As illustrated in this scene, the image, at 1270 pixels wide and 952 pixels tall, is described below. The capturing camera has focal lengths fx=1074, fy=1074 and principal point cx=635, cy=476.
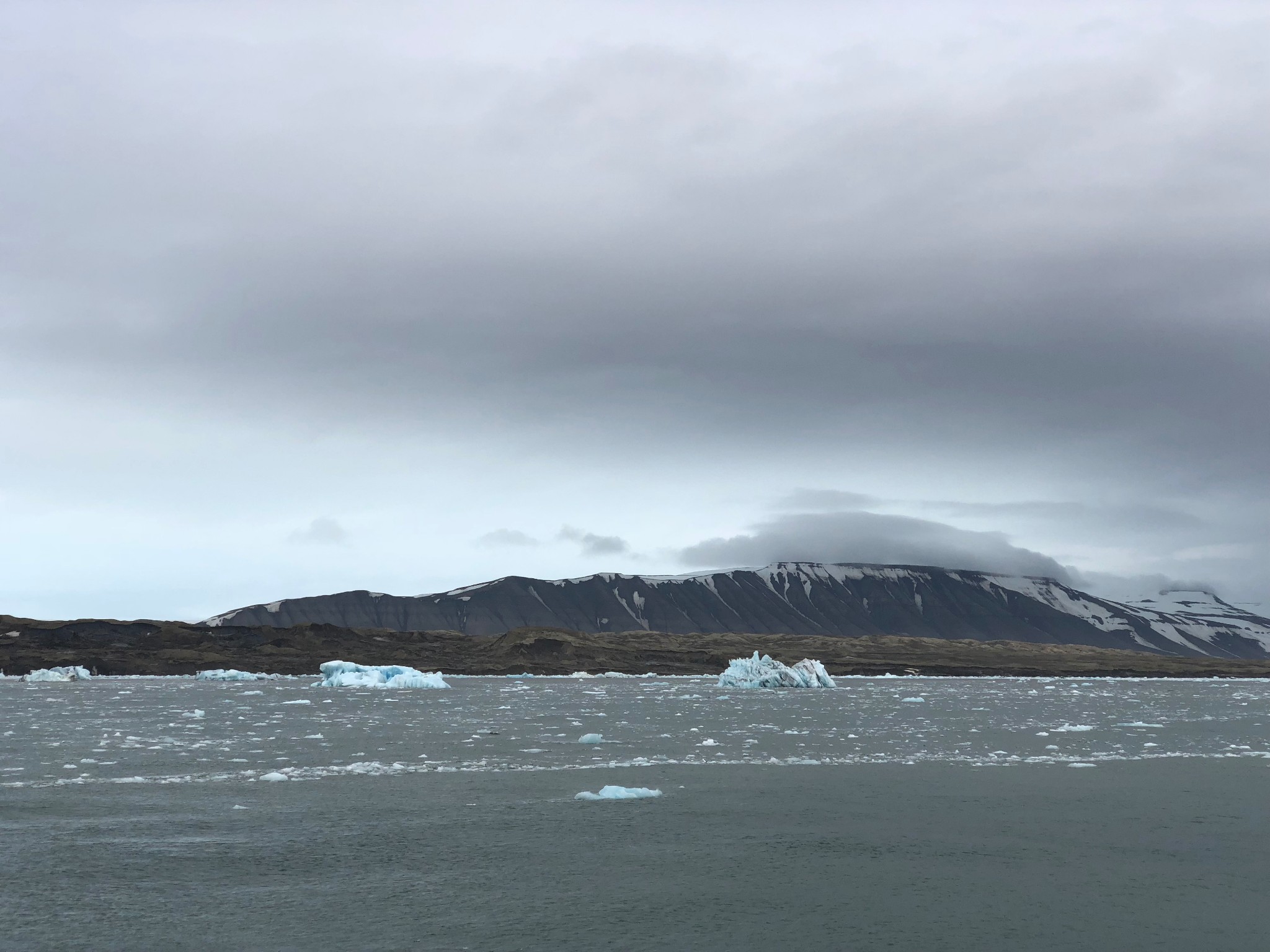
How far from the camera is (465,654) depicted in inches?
4884

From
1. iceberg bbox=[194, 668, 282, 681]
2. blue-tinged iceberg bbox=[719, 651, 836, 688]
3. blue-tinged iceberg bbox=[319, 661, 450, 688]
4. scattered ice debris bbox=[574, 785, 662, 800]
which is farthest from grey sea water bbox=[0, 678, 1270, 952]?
iceberg bbox=[194, 668, 282, 681]

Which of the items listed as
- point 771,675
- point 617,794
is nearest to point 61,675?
point 771,675

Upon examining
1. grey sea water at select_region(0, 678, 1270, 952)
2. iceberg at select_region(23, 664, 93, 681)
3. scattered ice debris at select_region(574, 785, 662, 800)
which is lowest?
grey sea water at select_region(0, 678, 1270, 952)

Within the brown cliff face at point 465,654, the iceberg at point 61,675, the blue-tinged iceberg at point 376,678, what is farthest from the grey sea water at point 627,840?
the brown cliff face at point 465,654

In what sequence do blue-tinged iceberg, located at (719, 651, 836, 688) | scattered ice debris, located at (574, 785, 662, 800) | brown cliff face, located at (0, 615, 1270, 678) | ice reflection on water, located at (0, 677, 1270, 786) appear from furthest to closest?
brown cliff face, located at (0, 615, 1270, 678) < blue-tinged iceberg, located at (719, 651, 836, 688) < ice reflection on water, located at (0, 677, 1270, 786) < scattered ice debris, located at (574, 785, 662, 800)

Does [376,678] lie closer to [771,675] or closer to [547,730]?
[771,675]

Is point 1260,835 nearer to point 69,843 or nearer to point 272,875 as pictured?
point 272,875

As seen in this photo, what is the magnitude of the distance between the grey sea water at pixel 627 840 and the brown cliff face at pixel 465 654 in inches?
2946

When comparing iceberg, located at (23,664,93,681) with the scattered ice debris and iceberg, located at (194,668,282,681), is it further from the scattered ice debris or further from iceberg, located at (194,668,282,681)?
the scattered ice debris

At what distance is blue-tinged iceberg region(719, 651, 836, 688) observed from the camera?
77.4 metres

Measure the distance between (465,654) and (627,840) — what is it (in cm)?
11083

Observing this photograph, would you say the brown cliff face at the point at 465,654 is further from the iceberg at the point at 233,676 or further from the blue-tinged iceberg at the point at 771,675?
the blue-tinged iceberg at the point at 771,675

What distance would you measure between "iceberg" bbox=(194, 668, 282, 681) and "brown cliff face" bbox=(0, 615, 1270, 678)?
5.02m

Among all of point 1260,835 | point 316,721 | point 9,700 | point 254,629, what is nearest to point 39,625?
point 254,629
